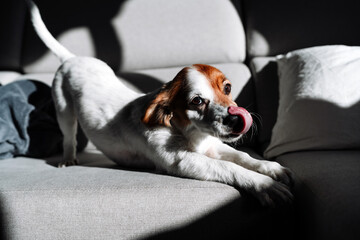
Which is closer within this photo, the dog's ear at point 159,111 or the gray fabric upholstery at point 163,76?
the dog's ear at point 159,111

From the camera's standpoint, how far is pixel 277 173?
1.09m

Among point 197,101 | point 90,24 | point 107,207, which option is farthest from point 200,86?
point 90,24

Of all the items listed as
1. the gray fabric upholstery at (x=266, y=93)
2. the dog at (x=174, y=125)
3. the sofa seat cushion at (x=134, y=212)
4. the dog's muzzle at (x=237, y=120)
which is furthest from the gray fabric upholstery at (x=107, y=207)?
the gray fabric upholstery at (x=266, y=93)

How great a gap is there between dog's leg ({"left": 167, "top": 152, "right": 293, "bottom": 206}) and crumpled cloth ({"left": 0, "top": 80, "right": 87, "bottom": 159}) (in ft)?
3.75

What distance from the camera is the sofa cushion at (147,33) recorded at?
210cm

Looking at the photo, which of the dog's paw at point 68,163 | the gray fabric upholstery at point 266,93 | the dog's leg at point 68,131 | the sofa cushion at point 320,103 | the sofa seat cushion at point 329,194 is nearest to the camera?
the sofa seat cushion at point 329,194

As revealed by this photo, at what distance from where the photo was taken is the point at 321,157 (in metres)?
1.20

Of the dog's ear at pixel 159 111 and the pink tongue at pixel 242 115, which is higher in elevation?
the pink tongue at pixel 242 115

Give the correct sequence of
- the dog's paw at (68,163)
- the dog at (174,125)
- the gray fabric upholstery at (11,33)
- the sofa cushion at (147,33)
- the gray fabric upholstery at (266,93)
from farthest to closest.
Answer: the gray fabric upholstery at (11,33) → the sofa cushion at (147,33) → the gray fabric upholstery at (266,93) → the dog's paw at (68,163) → the dog at (174,125)

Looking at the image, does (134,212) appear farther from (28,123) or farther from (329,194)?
(28,123)

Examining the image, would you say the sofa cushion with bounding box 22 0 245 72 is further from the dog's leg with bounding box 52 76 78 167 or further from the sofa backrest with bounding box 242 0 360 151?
the dog's leg with bounding box 52 76 78 167

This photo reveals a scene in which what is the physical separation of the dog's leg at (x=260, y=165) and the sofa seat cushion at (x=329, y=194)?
0.19ft

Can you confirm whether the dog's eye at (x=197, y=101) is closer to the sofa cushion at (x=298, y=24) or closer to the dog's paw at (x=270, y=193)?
the dog's paw at (x=270, y=193)

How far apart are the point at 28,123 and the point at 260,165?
5.20ft
